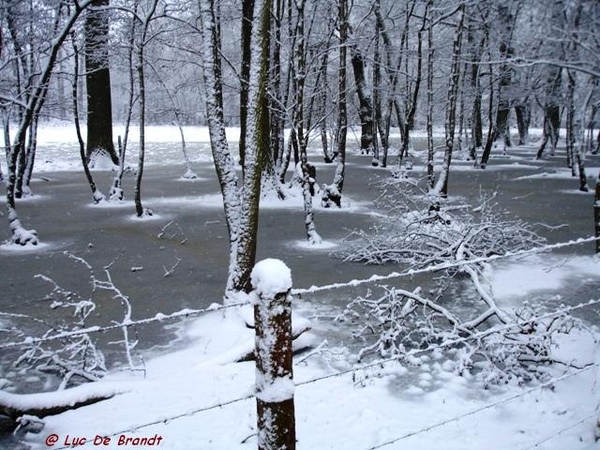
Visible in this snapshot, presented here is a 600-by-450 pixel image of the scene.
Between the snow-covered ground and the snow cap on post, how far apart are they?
1687 mm

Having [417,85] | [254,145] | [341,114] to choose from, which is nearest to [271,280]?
[254,145]

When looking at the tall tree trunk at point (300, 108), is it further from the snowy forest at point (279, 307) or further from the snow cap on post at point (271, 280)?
the snow cap on post at point (271, 280)

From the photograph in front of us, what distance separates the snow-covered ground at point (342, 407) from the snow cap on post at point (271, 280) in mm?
1687

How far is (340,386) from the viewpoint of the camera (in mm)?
5473

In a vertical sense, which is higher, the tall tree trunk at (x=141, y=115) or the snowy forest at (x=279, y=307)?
the tall tree trunk at (x=141, y=115)

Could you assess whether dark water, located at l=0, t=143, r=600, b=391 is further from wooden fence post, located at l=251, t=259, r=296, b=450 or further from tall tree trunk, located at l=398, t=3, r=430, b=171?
wooden fence post, located at l=251, t=259, r=296, b=450

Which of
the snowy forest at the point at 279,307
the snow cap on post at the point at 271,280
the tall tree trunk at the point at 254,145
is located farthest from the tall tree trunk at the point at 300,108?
the snow cap on post at the point at 271,280

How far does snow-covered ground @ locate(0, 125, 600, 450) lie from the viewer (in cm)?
436

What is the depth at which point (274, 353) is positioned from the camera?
8.36ft

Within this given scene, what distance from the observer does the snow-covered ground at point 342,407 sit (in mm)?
4355

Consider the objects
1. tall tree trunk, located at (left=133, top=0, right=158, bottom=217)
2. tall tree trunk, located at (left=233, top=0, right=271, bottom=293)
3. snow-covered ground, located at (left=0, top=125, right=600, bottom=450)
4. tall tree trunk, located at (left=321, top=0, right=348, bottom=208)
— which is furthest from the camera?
tall tree trunk, located at (left=133, top=0, right=158, bottom=217)

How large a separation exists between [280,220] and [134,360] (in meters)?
9.14

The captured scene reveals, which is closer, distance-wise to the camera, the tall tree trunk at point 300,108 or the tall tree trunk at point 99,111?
the tall tree trunk at point 300,108

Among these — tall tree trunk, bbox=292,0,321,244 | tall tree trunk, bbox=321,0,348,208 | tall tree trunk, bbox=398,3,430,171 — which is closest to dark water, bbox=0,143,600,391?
tall tree trunk, bbox=292,0,321,244
